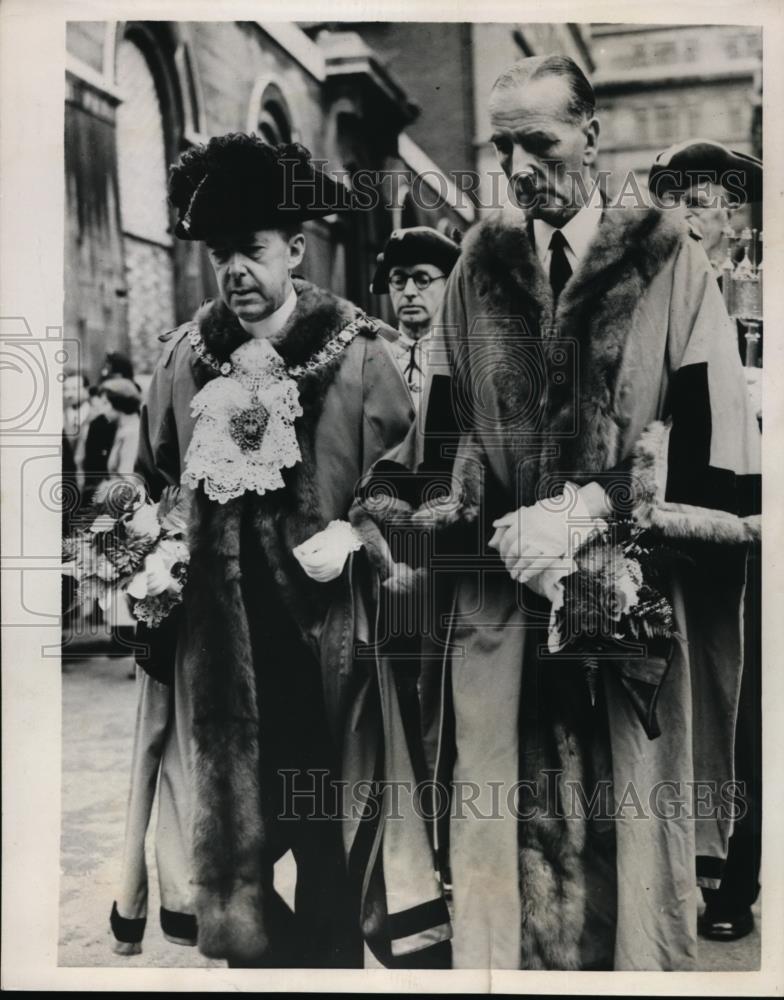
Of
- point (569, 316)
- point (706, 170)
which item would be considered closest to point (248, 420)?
point (569, 316)

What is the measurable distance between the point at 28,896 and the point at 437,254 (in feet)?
7.65

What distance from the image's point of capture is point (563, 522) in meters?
2.75

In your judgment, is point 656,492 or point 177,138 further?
point 177,138

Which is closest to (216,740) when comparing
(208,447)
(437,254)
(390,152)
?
(208,447)

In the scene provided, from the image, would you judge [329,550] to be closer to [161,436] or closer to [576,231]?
[161,436]

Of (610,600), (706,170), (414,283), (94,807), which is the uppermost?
(706,170)

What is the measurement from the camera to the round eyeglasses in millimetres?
2811

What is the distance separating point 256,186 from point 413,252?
20.2 inches

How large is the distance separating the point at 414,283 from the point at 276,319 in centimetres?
43

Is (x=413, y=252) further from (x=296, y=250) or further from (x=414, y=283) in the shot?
(x=296, y=250)

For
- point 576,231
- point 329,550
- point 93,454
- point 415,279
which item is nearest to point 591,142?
point 576,231

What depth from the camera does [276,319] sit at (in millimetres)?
2842

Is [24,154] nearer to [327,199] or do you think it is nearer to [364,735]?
[327,199]

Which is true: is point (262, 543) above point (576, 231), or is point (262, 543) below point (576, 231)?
below
